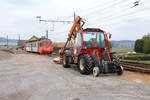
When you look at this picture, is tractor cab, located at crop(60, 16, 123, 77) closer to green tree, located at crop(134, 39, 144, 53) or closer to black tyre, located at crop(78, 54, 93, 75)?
black tyre, located at crop(78, 54, 93, 75)

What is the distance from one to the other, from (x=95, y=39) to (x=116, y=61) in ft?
6.17

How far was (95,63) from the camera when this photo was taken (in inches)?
308

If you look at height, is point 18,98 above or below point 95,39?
below

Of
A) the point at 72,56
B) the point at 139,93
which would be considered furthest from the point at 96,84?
the point at 72,56

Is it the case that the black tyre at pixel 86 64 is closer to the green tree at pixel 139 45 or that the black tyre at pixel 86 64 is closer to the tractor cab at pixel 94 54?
the tractor cab at pixel 94 54

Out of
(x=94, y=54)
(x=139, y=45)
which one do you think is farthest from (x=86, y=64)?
(x=139, y=45)

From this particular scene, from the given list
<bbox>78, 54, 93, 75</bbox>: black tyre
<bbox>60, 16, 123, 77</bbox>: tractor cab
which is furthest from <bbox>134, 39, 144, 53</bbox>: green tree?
<bbox>78, 54, 93, 75</bbox>: black tyre

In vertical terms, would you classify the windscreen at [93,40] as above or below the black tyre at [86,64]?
above

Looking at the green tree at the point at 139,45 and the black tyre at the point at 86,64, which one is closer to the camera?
the black tyre at the point at 86,64

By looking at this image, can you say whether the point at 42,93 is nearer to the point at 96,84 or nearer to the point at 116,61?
the point at 96,84

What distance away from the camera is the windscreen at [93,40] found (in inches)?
343

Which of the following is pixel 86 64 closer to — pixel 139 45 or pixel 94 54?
pixel 94 54

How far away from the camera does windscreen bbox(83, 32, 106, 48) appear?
8.72 metres

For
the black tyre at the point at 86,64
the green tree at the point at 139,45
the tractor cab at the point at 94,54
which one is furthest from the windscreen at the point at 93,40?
the green tree at the point at 139,45
